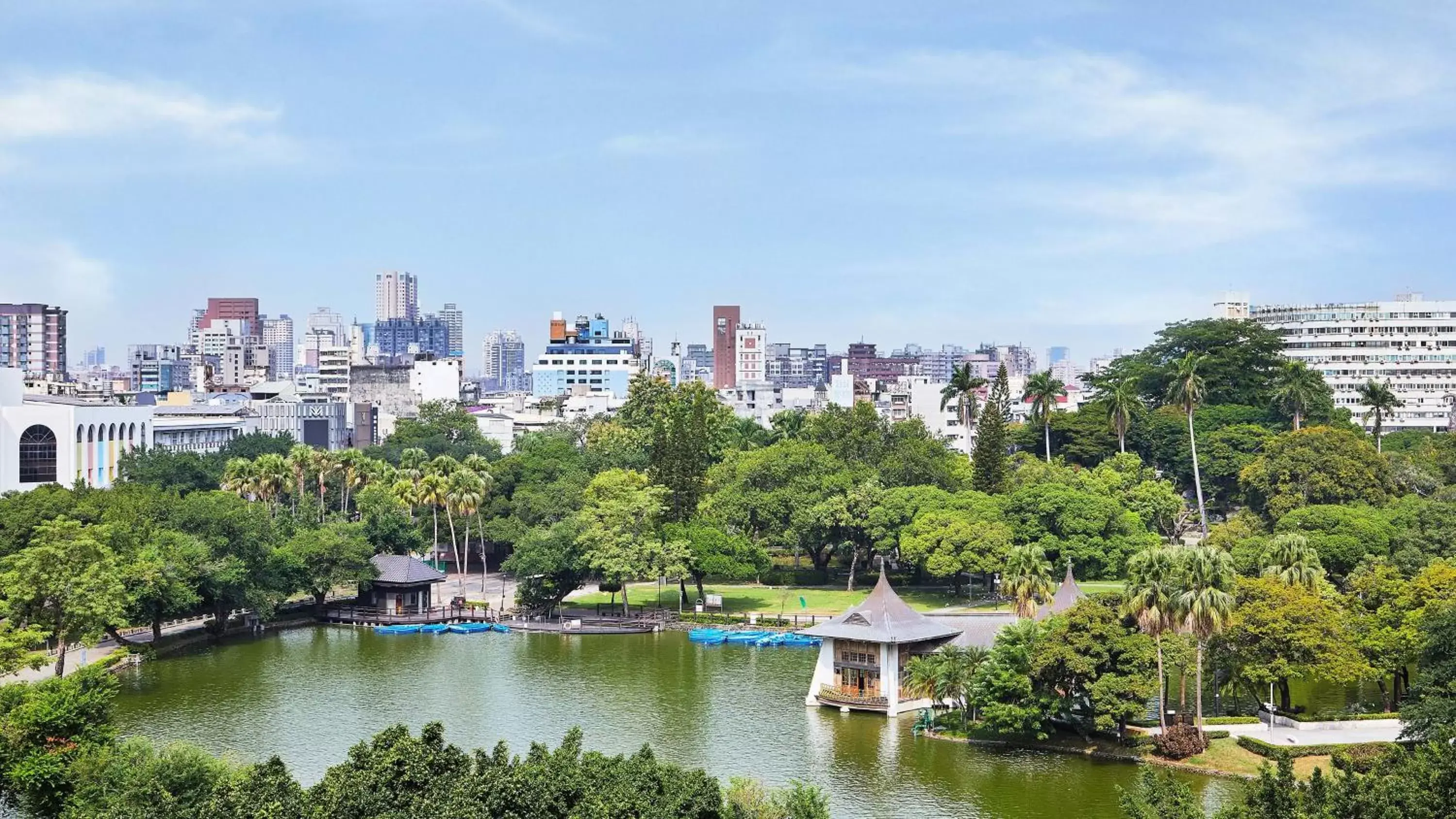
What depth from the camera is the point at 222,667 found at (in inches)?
1976

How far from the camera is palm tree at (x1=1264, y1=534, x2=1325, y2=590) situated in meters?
43.7

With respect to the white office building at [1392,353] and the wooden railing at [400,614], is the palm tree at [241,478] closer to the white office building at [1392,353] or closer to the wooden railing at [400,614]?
the wooden railing at [400,614]

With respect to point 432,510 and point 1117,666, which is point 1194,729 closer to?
point 1117,666

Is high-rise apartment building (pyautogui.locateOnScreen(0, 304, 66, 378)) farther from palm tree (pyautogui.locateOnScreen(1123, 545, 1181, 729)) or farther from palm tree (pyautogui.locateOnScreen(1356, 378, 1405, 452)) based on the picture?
palm tree (pyautogui.locateOnScreen(1123, 545, 1181, 729))

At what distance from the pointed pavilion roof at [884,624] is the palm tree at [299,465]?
39.3 meters

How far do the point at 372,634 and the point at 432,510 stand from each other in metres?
15.9

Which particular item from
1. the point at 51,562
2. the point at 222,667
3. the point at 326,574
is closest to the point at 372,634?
the point at 326,574

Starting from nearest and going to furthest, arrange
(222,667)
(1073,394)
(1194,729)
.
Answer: (1194,729), (222,667), (1073,394)

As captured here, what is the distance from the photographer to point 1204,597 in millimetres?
36719

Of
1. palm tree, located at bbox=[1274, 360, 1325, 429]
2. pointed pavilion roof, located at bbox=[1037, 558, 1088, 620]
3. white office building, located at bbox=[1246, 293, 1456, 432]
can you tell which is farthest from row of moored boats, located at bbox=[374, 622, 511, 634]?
white office building, located at bbox=[1246, 293, 1456, 432]

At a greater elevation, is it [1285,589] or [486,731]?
[1285,589]

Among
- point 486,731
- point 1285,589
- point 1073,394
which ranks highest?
point 1073,394

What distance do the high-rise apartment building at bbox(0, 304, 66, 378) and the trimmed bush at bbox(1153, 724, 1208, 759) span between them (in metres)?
175

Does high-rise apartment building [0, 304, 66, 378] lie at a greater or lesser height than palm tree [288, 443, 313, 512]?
greater
